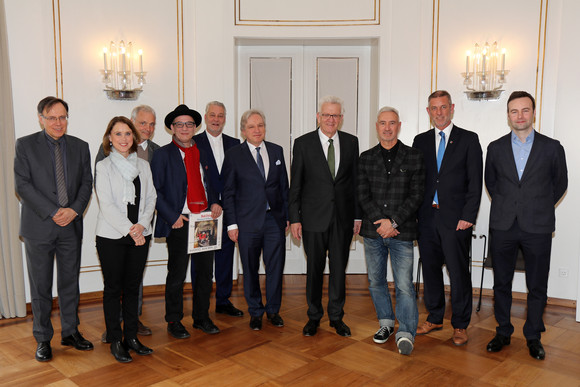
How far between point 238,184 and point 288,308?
4.42ft

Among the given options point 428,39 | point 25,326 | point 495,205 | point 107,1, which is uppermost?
point 107,1

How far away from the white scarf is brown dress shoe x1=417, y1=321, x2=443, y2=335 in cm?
234

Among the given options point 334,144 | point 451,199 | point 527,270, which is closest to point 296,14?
point 334,144

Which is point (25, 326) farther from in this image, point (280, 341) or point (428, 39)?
point (428, 39)

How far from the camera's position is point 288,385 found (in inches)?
114

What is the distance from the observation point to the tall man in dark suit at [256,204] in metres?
3.69

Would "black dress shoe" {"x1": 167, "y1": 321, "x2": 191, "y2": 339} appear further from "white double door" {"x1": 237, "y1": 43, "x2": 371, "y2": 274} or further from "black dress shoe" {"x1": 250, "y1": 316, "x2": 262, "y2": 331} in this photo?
"white double door" {"x1": 237, "y1": 43, "x2": 371, "y2": 274}

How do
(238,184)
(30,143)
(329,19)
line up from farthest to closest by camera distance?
1. (329,19)
2. (238,184)
3. (30,143)

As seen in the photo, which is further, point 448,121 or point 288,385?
point 448,121

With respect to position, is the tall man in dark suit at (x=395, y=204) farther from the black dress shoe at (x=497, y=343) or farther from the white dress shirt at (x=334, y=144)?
the black dress shoe at (x=497, y=343)

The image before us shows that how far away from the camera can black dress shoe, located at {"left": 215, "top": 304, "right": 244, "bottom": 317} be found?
4168 millimetres

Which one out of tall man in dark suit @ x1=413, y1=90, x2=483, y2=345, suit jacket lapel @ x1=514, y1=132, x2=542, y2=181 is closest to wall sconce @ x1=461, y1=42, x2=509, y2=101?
tall man in dark suit @ x1=413, y1=90, x2=483, y2=345

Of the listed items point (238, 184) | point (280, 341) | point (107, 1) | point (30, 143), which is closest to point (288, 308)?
point (280, 341)

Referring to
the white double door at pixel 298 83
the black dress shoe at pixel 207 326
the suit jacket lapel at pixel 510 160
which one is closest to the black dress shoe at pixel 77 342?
the black dress shoe at pixel 207 326
